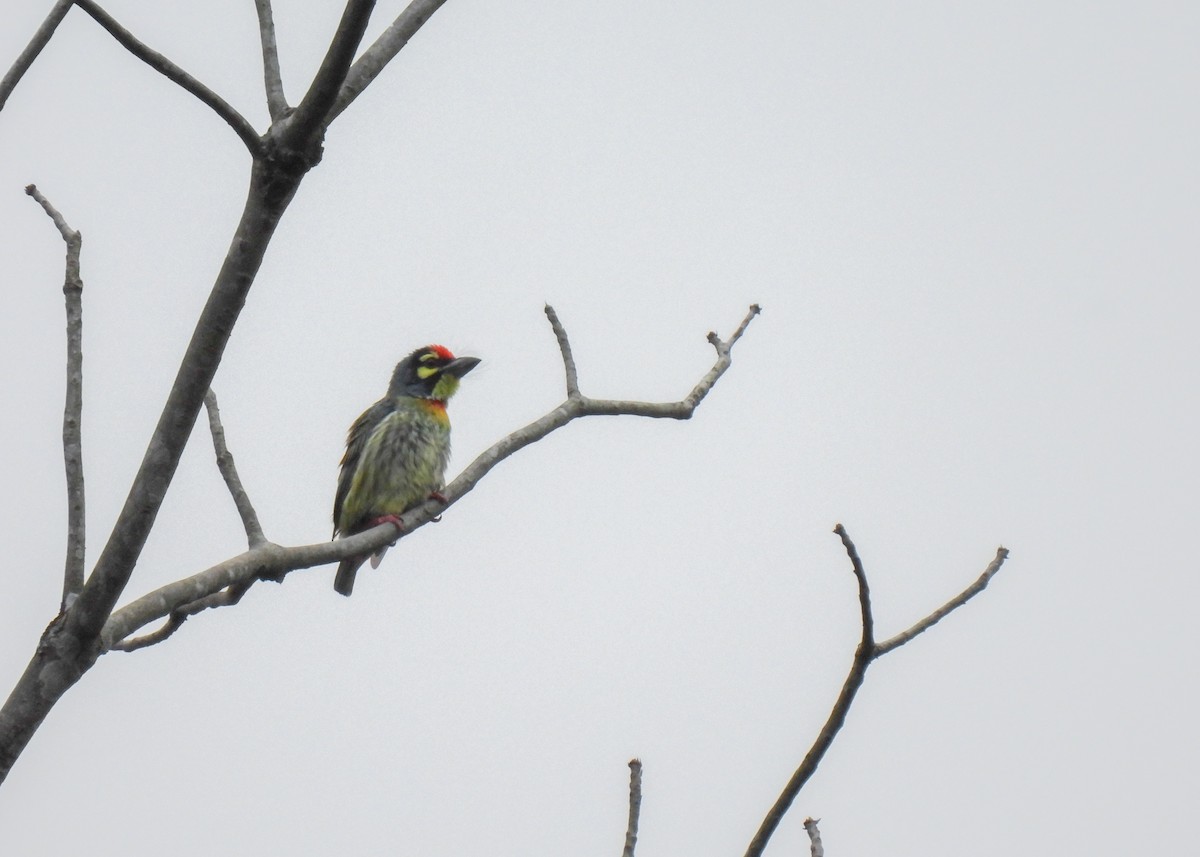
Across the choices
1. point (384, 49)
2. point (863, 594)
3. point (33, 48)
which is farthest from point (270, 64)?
point (863, 594)

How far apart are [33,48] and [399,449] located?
4842mm

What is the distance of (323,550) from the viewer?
3.87m

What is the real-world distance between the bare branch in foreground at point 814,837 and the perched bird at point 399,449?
507 centimetres

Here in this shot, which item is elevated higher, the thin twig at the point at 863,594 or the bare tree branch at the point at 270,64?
the bare tree branch at the point at 270,64

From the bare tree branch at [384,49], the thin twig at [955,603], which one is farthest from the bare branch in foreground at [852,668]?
the bare tree branch at [384,49]

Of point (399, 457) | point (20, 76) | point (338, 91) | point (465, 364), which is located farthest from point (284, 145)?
point (465, 364)

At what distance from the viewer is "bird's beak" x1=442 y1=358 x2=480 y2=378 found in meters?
8.65

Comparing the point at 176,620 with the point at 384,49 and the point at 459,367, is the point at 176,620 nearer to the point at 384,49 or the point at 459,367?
the point at 384,49

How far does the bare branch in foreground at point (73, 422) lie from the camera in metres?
3.14

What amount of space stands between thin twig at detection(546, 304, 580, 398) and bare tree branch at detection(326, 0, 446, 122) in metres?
1.36

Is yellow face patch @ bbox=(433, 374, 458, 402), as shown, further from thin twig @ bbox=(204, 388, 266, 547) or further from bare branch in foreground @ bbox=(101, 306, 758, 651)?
thin twig @ bbox=(204, 388, 266, 547)

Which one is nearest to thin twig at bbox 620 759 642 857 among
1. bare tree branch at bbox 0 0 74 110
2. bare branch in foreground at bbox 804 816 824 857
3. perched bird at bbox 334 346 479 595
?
Result: bare branch in foreground at bbox 804 816 824 857

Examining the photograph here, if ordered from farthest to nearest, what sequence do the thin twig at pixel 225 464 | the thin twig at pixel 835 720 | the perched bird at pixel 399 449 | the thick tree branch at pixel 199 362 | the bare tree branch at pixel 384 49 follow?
the perched bird at pixel 399 449 → the thin twig at pixel 225 464 → the bare tree branch at pixel 384 49 → the thick tree branch at pixel 199 362 → the thin twig at pixel 835 720

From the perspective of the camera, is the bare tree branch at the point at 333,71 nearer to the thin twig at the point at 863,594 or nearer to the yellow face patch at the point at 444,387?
the thin twig at the point at 863,594
